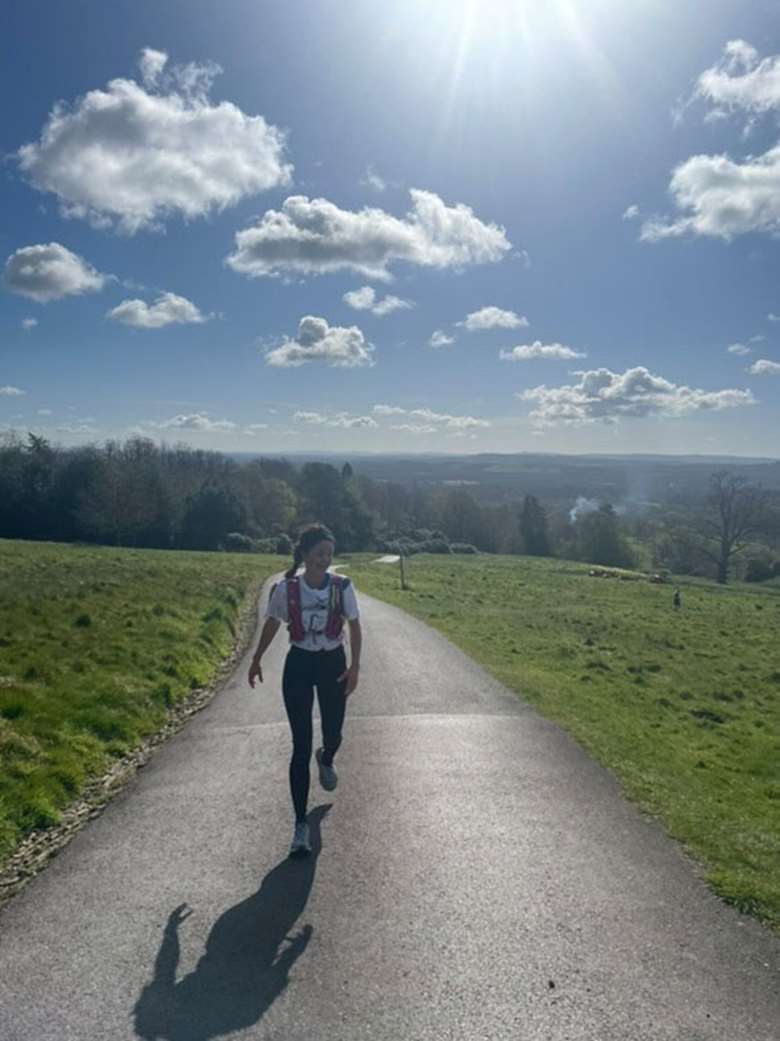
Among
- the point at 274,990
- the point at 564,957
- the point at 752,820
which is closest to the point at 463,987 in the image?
the point at 564,957

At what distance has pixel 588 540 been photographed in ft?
276

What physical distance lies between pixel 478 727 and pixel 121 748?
4832mm

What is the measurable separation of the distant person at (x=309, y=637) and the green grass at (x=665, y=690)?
346 centimetres

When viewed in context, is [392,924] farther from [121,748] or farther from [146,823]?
[121,748]

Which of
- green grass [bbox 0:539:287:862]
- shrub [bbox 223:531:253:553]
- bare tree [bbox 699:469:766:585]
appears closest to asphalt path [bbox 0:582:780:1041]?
green grass [bbox 0:539:287:862]

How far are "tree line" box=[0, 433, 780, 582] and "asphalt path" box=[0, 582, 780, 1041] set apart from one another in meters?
54.7

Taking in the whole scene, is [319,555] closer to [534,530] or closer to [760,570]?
[760,570]

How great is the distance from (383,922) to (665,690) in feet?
40.6

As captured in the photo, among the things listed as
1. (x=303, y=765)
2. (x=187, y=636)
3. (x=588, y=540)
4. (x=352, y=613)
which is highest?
(x=352, y=613)

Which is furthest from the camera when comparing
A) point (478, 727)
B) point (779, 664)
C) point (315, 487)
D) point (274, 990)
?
point (315, 487)

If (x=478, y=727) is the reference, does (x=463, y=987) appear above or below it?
above

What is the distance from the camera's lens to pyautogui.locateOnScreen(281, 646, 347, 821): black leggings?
19.7ft

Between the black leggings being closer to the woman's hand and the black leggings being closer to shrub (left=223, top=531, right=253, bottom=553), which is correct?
the woman's hand

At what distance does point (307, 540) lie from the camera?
6.29 meters
